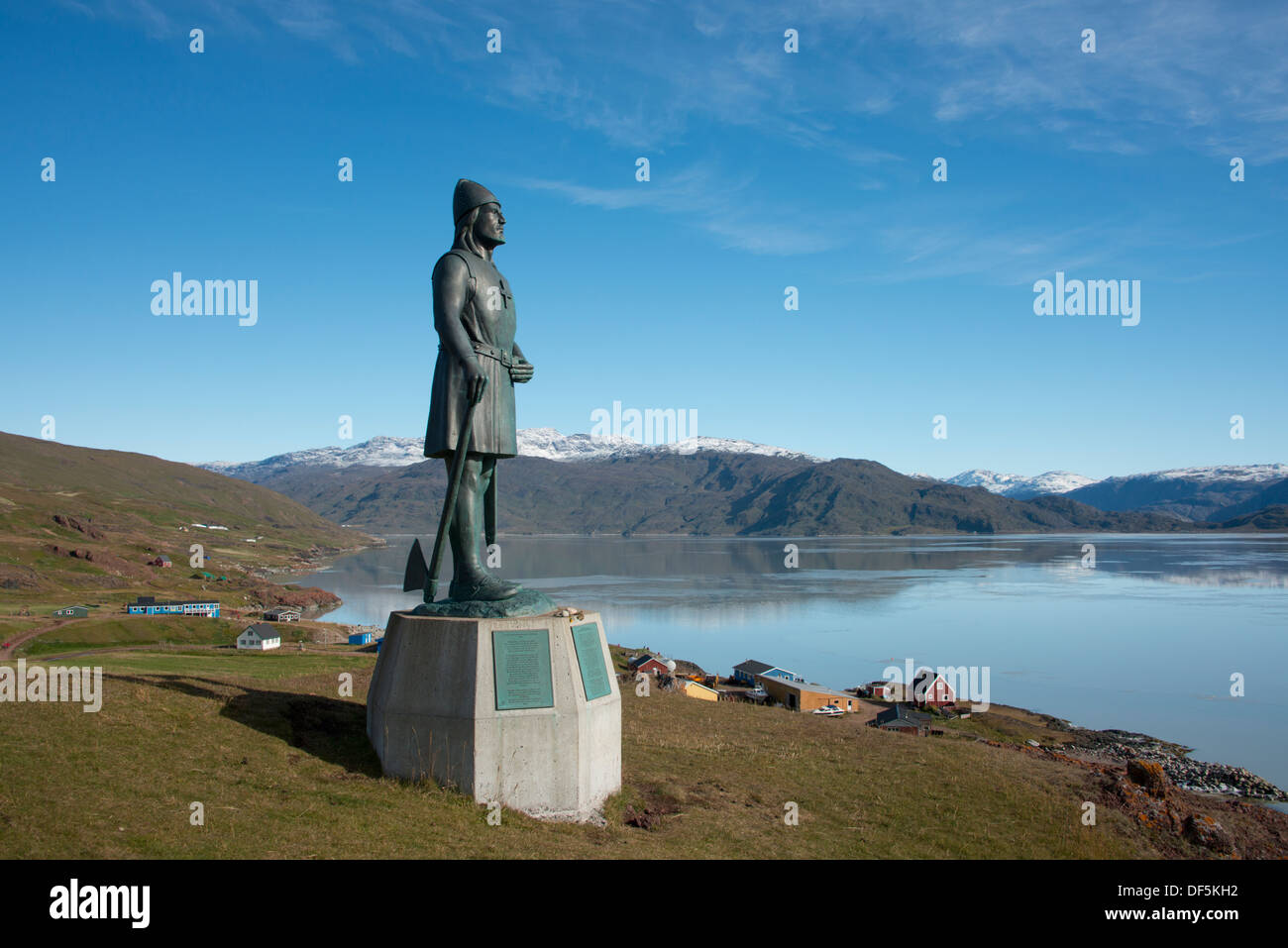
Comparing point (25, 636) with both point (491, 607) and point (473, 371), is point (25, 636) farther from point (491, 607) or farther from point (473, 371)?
point (473, 371)

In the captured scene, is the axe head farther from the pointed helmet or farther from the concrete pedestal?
the pointed helmet

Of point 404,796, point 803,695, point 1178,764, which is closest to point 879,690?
point 803,695

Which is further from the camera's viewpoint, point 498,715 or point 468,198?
point 468,198

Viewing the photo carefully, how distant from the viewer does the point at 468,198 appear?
11125mm

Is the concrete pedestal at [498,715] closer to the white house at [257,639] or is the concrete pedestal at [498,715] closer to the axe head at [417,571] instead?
the axe head at [417,571]

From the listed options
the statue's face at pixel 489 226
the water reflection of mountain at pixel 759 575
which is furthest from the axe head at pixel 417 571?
the water reflection of mountain at pixel 759 575

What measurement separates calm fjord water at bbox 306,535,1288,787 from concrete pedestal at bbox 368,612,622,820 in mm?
33199

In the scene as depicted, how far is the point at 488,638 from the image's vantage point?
9.51 meters

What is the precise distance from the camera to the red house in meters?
41.2

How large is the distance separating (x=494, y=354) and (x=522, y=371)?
0.62 metres

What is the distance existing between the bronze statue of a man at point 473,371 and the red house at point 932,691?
116ft

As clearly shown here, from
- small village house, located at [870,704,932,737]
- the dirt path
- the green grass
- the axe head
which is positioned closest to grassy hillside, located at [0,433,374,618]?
the dirt path
